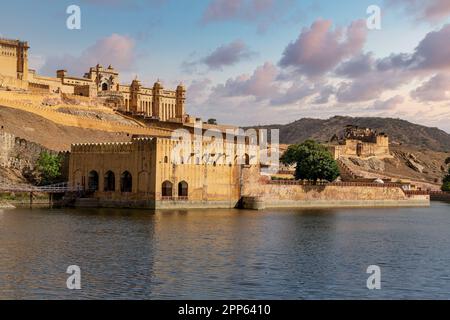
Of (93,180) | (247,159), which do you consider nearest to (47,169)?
(93,180)

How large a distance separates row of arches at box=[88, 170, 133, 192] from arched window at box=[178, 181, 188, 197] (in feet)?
13.0

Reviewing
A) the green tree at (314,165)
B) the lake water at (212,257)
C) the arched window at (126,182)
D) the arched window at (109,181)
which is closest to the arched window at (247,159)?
the green tree at (314,165)

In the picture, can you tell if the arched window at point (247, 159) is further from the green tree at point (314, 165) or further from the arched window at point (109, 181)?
the arched window at point (109, 181)

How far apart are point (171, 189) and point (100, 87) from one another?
5502 centimetres

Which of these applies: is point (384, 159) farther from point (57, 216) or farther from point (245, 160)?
point (57, 216)

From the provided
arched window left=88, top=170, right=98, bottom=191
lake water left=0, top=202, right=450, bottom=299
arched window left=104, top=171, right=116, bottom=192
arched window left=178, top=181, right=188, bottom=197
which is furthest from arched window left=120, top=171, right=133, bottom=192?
lake water left=0, top=202, right=450, bottom=299

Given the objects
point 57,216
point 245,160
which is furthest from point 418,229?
point 57,216

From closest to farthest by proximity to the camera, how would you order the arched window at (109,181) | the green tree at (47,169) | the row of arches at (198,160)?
the row of arches at (198,160)
the arched window at (109,181)
the green tree at (47,169)

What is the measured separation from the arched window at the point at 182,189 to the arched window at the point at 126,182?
400cm

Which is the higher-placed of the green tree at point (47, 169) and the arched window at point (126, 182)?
the green tree at point (47, 169)

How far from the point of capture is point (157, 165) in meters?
55.6

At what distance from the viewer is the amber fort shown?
5669 centimetres

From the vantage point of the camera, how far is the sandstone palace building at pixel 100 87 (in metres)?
90.3

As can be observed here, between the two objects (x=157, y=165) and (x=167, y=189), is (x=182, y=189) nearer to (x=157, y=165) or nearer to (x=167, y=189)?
(x=167, y=189)
